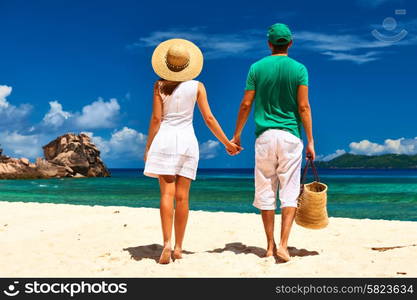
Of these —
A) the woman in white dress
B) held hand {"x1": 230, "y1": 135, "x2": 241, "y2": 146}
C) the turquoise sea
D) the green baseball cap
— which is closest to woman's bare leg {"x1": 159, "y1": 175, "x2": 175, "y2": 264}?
the woman in white dress

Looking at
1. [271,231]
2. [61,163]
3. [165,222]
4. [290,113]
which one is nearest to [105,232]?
[165,222]

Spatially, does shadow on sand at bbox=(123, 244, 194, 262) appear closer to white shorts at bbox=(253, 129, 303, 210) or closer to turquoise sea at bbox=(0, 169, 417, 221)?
white shorts at bbox=(253, 129, 303, 210)

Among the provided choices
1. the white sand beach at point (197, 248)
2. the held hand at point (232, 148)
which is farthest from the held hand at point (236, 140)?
the white sand beach at point (197, 248)

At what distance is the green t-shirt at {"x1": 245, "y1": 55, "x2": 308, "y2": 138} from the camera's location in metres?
5.68

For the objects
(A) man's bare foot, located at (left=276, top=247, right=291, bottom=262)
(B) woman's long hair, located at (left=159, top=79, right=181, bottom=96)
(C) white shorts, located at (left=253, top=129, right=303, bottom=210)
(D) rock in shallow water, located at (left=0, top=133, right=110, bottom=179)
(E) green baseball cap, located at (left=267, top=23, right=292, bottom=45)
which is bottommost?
(A) man's bare foot, located at (left=276, top=247, right=291, bottom=262)

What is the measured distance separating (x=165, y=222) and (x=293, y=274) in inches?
61.4

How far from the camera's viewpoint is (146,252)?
262 inches

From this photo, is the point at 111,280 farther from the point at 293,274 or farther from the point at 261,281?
the point at 293,274

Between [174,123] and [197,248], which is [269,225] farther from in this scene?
[174,123]

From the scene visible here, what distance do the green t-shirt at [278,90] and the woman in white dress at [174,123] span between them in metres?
0.56

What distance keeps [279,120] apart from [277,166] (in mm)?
512

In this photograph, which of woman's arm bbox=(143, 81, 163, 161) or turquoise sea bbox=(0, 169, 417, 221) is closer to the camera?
woman's arm bbox=(143, 81, 163, 161)

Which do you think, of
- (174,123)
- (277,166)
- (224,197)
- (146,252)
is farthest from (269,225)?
(224,197)

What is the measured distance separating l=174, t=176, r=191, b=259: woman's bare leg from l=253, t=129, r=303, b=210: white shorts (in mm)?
790
